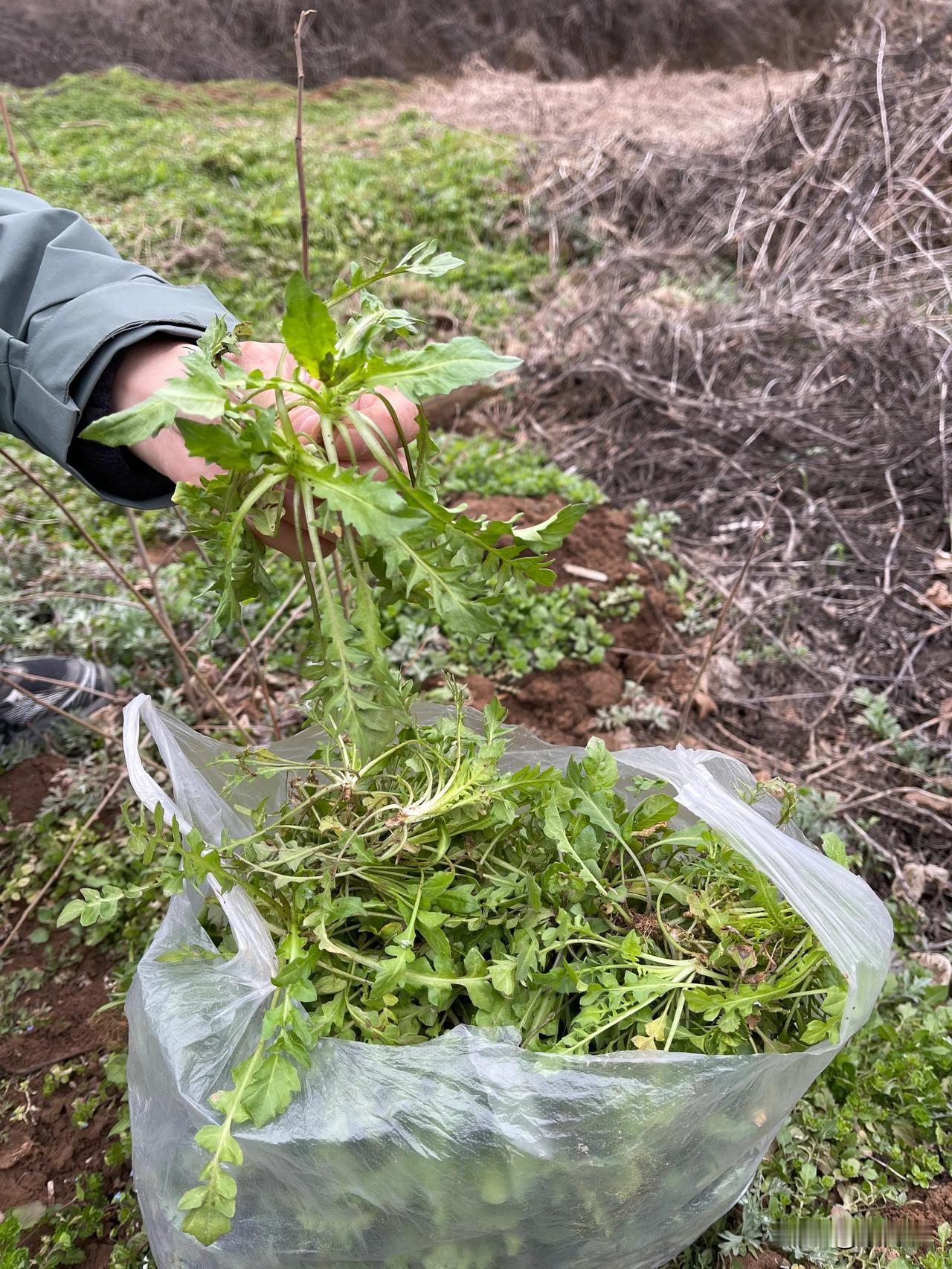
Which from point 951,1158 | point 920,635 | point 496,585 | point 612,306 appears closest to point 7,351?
point 496,585

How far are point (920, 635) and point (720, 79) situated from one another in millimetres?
11447

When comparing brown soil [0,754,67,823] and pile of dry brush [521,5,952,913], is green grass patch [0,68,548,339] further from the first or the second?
brown soil [0,754,67,823]

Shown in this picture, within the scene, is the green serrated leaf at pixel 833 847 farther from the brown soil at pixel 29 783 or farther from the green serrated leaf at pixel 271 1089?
the brown soil at pixel 29 783

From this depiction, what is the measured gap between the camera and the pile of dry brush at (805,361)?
301cm

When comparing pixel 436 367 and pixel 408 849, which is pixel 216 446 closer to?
pixel 436 367

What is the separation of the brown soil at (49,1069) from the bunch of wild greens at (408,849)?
716 millimetres

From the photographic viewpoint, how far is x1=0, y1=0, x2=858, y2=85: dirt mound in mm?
11906

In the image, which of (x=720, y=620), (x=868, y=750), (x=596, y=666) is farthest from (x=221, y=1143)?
(x=868, y=750)

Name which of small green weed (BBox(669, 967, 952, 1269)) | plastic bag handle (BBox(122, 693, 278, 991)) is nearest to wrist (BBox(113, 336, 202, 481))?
plastic bag handle (BBox(122, 693, 278, 991))

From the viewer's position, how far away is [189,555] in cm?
311

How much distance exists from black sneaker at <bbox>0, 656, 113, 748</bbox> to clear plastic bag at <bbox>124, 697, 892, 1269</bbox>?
1404 mm

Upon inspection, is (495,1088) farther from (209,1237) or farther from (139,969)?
(139,969)

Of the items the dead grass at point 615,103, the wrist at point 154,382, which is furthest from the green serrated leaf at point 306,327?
the dead grass at point 615,103

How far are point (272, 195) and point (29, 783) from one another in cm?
561
